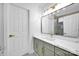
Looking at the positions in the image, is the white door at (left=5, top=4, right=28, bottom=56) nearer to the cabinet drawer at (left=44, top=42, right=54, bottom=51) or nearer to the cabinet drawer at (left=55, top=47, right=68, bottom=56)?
the cabinet drawer at (left=44, top=42, right=54, bottom=51)

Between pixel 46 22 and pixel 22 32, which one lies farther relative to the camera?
pixel 46 22

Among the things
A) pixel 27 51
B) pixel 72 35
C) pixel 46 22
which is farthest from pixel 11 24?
pixel 72 35

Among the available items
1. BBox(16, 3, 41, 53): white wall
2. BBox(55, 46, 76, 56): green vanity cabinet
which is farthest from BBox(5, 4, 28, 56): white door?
BBox(55, 46, 76, 56): green vanity cabinet

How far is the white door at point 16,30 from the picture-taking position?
1.58 meters

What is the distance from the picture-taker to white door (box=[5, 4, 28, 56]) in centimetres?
158

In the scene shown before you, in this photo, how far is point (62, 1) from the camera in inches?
56.4

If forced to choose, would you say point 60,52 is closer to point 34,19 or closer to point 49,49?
point 49,49

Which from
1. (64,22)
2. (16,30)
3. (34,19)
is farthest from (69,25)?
(16,30)

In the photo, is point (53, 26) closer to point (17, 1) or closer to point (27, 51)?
point (27, 51)

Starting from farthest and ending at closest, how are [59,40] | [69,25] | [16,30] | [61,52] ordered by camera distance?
[16,30] < [59,40] < [69,25] < [61,52]

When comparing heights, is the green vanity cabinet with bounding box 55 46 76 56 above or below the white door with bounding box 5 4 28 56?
below

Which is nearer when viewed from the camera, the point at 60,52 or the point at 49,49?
the point at 60,52

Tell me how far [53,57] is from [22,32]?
0.72 m

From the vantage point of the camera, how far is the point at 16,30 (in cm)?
168
